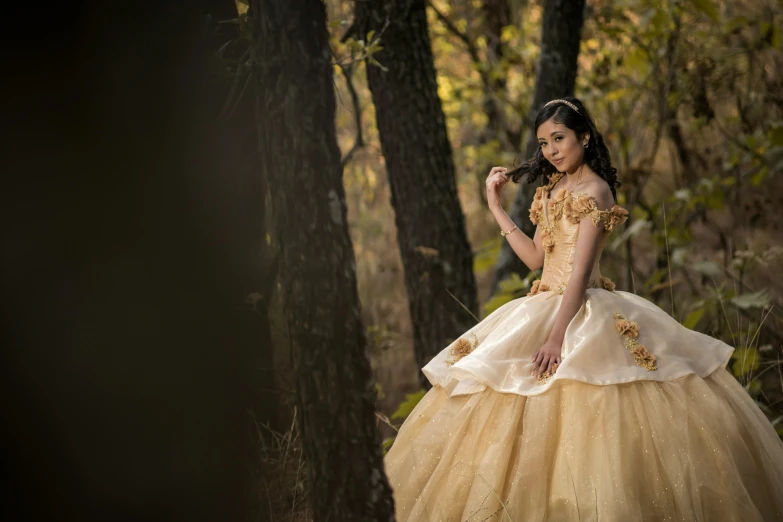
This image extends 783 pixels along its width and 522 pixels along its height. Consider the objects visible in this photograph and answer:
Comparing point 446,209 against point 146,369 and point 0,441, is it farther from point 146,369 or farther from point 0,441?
point 0,441

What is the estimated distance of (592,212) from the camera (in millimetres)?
2947

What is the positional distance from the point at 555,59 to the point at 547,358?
260 cm

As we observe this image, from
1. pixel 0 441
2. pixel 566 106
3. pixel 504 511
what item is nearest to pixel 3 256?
pixel 0 441

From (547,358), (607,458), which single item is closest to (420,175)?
(547,358)

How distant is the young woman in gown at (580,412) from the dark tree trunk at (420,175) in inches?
58.7

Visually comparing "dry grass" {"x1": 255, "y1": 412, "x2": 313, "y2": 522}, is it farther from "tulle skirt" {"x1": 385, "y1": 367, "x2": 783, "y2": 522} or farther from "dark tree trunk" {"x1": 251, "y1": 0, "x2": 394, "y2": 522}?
"dark tree trunk" {"x1": 251, "y1": 0, "x2": 394, "y2": 522}

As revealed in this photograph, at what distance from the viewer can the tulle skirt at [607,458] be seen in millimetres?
2531

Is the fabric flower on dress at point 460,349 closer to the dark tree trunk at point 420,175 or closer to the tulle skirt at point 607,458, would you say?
the tulle skirt at point 607,458

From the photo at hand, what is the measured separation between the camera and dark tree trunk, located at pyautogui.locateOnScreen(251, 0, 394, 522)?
2.21m

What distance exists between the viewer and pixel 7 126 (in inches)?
69.8

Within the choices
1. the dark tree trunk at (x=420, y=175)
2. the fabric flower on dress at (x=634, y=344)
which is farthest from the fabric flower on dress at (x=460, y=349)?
the dark tree trunk at (x=420, y=175)

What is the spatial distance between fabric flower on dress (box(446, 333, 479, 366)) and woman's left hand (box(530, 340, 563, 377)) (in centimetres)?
30

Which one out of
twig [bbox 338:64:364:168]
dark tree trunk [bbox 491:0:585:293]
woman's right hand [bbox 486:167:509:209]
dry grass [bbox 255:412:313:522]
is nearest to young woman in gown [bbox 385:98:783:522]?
woman's right hand [bbox 486:167:509:209]

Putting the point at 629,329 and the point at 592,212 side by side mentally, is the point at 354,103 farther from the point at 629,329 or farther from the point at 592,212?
the point at 629,329
